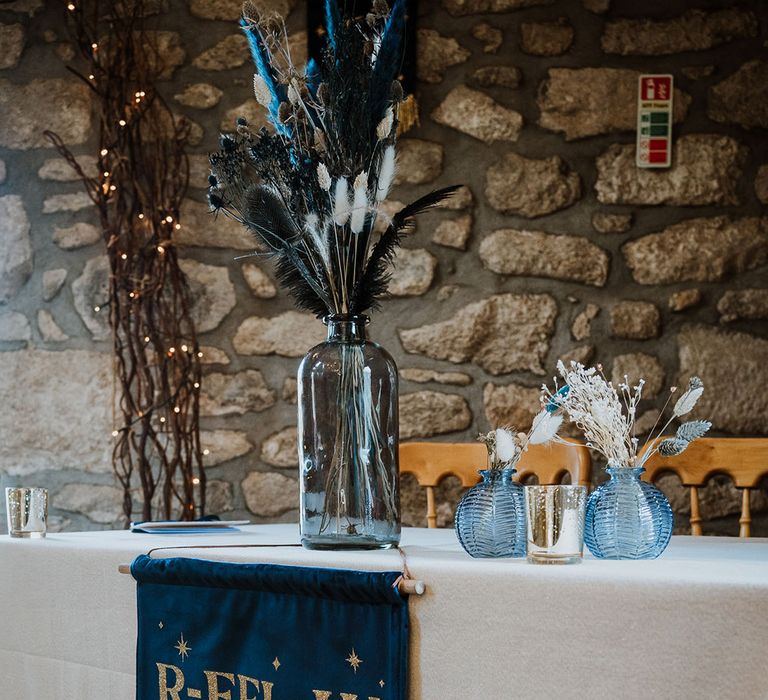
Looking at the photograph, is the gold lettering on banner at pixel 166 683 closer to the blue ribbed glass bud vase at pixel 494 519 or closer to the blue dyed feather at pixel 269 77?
the blue ribbed glass bud vase at pixel 494 519

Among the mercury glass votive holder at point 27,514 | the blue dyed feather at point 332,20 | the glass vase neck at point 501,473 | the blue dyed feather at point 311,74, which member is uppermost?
the blue dyed feather at point 332,20

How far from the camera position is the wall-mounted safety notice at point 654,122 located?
8.91 feet

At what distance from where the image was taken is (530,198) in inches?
109

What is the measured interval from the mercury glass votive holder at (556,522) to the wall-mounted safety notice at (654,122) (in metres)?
1.77

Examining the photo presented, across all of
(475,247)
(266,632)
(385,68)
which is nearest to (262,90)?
(385,68)

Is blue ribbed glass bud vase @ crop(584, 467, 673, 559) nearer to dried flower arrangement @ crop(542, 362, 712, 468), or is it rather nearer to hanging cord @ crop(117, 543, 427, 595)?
dried flower arrangement @ crop(542, 362, 712, 468)

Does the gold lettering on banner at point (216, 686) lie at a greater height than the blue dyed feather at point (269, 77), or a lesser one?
lesser

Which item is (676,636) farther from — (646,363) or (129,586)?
(646,363)

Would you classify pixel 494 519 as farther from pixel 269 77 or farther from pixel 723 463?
pixel 723 463

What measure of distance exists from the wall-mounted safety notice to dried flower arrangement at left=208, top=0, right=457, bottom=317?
1.42m

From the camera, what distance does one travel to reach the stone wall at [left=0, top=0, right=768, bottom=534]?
106 inches

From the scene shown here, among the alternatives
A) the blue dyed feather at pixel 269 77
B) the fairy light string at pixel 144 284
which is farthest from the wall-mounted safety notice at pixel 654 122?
the blue dyed feather at pixel 269 77

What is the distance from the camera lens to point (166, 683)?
4.35ft

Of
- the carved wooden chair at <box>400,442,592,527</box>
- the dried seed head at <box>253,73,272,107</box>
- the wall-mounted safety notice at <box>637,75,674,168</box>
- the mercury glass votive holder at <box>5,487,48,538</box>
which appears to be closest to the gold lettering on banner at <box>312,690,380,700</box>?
the mercury glass votive holder at <box>5,487,48,538</box>
